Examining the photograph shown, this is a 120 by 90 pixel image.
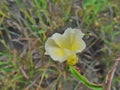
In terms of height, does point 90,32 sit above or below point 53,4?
below

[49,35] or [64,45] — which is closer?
[64,45]

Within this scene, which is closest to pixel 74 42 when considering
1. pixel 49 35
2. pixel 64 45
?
pixel 64 45

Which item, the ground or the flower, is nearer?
the flower

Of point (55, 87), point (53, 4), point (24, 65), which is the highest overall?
point (53, 4)

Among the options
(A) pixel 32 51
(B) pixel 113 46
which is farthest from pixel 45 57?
(B) pixel 113 46

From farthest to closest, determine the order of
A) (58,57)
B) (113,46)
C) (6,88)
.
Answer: (113,46), (6,88), (58,57)

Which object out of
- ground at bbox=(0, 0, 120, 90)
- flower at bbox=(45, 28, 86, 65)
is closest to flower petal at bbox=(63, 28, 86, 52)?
flower at bbox=(45, 28, 86, 65)

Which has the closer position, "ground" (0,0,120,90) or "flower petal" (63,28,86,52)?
"flower petal" (63,28,86,52)

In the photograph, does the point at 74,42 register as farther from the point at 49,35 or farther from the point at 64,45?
the point at 49,35

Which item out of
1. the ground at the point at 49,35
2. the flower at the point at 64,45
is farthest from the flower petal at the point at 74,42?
the ground at the point at 49,35

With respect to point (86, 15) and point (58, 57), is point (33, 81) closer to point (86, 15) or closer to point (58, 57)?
point (86, 15)

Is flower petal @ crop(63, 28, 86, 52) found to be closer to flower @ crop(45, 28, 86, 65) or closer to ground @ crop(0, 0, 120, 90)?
flower @ crop(45, 28, 86, 65)
